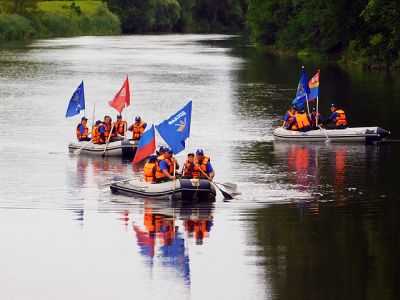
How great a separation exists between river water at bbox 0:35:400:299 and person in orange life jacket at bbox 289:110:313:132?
110 cm

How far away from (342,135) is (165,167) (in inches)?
658

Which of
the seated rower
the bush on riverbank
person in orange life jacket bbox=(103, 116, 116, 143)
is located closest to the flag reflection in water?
person in orange life jacket bbox=(103, 116, 116, 143)

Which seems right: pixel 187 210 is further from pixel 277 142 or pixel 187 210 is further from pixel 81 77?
pixel 81 77

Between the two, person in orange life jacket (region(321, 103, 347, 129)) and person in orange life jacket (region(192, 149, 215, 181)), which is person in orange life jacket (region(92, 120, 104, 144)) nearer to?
person in orange life jacket (region(321, 103, 347, 129))

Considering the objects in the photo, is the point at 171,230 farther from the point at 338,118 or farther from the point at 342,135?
the point at 338,118

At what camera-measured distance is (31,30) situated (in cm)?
16250

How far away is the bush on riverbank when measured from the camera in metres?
157

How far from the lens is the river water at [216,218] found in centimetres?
2652

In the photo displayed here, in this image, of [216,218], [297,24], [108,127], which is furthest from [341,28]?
[216,218]

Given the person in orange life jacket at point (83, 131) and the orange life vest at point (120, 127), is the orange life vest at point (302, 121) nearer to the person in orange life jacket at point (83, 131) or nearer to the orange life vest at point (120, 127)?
the orange life vest at point (120, 127)

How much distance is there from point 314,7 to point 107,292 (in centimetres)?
7876

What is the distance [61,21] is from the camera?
582ft

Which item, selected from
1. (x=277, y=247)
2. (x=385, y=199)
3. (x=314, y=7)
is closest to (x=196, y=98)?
(x=314, y=7)

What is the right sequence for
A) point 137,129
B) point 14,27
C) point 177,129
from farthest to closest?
point 14,27, point 137,129, point 177,129
